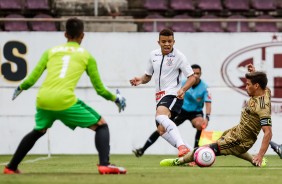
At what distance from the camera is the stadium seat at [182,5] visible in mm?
26469

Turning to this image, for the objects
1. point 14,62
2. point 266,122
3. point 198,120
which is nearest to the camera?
point 266,122

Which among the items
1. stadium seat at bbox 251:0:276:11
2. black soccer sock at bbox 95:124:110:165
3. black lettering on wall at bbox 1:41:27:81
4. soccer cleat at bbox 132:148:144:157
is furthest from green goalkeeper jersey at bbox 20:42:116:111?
stadium seat at bbox 251:0:276:11

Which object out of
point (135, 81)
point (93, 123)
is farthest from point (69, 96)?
point (135, 81)

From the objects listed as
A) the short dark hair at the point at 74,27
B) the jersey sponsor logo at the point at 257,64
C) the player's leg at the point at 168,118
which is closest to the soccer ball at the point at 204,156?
the player's leg at the point at 168,118

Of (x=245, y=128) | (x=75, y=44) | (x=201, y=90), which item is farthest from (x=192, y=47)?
(x=75, y=44)

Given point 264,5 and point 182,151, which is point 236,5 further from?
point 182,151

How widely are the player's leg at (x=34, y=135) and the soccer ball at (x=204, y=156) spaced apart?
2.94m

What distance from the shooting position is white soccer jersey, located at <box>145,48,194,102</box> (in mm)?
15312

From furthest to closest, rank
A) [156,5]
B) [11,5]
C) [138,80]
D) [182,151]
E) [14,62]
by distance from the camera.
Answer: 1. [156,5]
2. [11,5]
3. [14,62]
4. [138,80]
5. [182,151]

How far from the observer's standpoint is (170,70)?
15.4 metres

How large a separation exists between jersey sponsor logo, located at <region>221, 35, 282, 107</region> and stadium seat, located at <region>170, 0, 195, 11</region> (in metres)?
4.46

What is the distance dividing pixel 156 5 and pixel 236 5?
228 centimetres

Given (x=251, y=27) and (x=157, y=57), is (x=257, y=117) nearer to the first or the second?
(x=157, y=57)

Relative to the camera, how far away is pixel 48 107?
10969 millimetres
